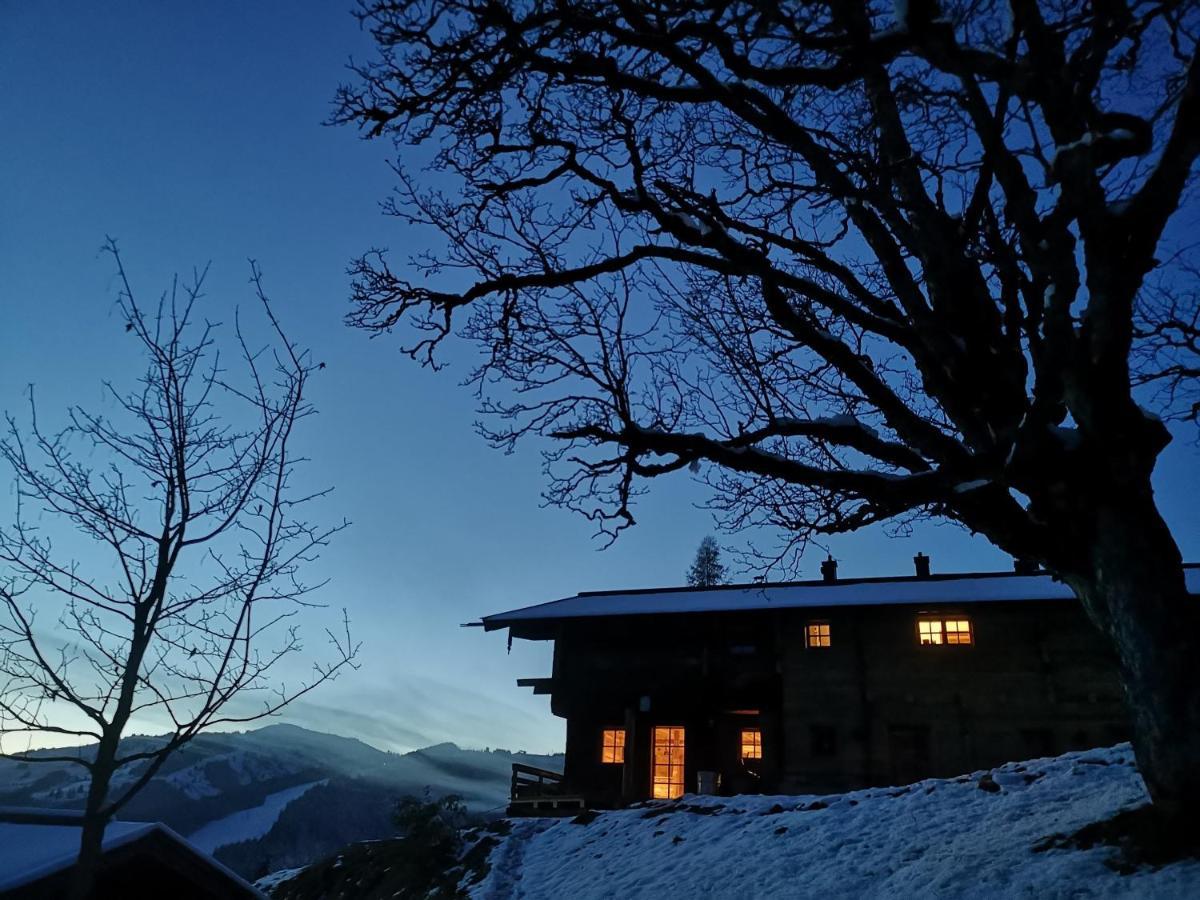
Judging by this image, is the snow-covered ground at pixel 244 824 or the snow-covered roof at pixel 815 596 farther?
the snow-covered ground at pixel 244 824

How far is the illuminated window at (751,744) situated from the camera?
859 inches

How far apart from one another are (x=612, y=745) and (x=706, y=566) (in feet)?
90.3

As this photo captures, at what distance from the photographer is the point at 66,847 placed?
671 centimetres

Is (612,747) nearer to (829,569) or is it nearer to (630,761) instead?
(630,761)

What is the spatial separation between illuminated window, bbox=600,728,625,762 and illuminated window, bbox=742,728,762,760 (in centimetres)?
374

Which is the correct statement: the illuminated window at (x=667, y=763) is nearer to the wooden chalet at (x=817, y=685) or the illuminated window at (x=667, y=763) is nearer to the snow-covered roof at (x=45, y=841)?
the wooden chalet at (x=817, y=685)

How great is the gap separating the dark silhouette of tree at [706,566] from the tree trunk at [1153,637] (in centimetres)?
4213

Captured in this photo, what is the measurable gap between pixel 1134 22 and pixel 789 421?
4.94m

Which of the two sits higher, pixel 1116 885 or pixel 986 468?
pixel 986 468

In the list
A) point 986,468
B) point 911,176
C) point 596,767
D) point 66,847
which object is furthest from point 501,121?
point 596,767

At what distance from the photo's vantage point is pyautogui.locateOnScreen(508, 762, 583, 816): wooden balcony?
63.0 feet

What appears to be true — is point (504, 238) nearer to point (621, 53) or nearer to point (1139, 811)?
point (621, 53)

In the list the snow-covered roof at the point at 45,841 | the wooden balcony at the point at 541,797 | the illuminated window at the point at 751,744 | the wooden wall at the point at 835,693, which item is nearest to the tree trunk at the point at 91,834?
the snow-covered roof at the point at 45,841

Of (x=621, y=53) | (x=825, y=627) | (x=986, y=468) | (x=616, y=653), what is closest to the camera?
(x=986, y=468)
